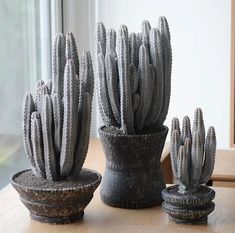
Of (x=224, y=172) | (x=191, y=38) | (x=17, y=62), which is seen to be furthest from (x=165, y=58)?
Answer: (x=191, y=38)

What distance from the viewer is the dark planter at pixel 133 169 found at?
1.42 meters

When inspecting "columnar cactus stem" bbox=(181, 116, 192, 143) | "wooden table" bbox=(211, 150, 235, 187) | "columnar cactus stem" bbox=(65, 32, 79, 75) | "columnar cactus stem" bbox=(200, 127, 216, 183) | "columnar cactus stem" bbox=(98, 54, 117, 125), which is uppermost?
"columnar cactus stem" bbox=(65, 32, 79, 75)

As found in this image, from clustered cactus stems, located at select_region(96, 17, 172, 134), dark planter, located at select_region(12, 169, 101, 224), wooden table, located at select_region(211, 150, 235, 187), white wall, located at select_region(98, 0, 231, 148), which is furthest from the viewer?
white wall, located at select_region(98, 0, 231, 148)

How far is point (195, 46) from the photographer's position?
255cm

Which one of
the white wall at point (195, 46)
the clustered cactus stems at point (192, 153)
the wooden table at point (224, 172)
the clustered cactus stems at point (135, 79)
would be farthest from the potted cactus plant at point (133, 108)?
the white wall at point (195, 46)

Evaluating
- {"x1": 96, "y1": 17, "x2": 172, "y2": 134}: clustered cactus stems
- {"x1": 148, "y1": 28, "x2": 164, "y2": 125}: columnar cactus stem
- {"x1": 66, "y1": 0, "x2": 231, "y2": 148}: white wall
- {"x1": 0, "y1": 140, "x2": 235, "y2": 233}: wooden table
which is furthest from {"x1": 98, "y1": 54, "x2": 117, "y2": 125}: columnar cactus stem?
{"x1": 66, "y1": 0, "x2": 231, "y2": 148}: white wall

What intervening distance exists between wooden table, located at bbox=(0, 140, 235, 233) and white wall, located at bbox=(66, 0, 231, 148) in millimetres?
1094

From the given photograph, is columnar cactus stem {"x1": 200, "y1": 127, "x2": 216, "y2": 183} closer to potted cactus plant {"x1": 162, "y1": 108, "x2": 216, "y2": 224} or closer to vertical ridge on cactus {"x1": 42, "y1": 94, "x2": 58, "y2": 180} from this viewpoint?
potted cactus plant {"x1": 162, "y1": 108, "x2": 216, "y2": 224}

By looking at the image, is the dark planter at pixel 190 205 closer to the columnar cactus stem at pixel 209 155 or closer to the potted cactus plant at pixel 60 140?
the columnar cactus stem at pixel 209 155

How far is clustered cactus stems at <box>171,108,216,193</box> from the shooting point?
1.31 meters

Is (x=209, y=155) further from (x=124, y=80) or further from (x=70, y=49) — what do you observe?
(x=70, y=49)

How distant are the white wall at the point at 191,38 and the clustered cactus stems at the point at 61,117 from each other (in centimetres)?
125

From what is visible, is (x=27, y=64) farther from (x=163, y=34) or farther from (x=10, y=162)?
(x=163, y=34)

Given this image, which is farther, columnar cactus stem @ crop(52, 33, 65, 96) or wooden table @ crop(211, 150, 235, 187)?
wooden table @ crop(211, 150, 235, 187)
